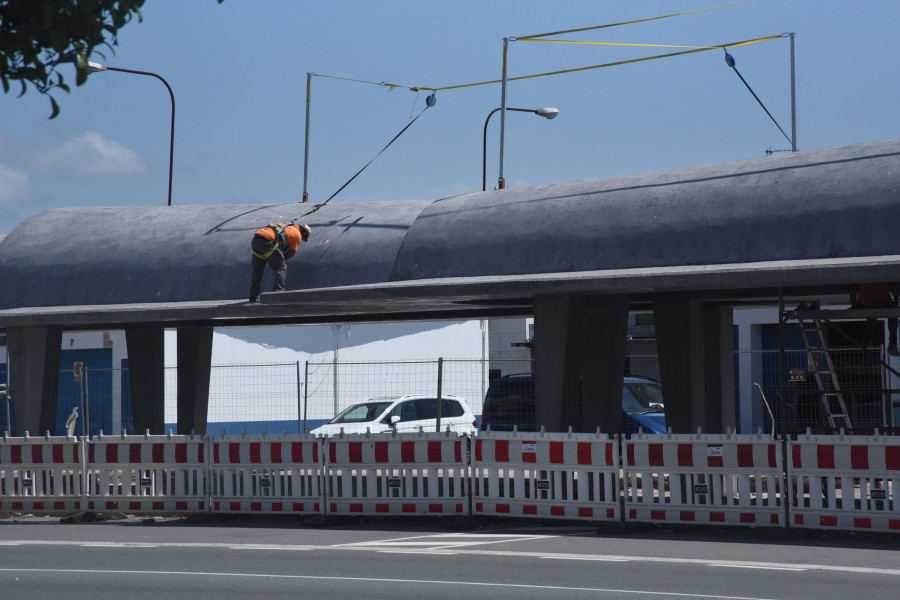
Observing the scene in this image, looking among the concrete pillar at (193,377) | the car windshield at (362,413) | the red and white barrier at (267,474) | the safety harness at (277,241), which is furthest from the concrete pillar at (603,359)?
the car windshield at (362,413)

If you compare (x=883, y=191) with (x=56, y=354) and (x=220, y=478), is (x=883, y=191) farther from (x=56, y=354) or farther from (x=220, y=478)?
(x=56, y=354)

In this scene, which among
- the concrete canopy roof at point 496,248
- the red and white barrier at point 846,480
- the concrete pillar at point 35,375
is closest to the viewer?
the red and white barrier at point 846,480

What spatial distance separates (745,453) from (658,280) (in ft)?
9.76

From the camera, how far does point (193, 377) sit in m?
21.0

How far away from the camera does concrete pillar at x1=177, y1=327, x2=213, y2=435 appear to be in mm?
20938

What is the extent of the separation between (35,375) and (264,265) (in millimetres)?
5095

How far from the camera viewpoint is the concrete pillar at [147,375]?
823 inches

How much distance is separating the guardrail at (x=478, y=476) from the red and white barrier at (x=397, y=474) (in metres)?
0.02

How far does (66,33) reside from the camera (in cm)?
483

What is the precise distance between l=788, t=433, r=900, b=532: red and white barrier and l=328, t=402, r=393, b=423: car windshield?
551 inches

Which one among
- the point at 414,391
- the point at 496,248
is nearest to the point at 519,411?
the point at 496,248

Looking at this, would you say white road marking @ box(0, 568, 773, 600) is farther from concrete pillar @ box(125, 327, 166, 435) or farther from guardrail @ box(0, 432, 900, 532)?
concrete pillar @ box(125, 327, 166, 435)

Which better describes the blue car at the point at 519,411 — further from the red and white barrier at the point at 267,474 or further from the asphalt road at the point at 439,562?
the asphalt road at the point at 439,562

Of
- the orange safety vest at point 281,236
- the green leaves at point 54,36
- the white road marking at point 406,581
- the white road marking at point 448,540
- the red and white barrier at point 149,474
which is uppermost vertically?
the orange safety vest at point 281,236
